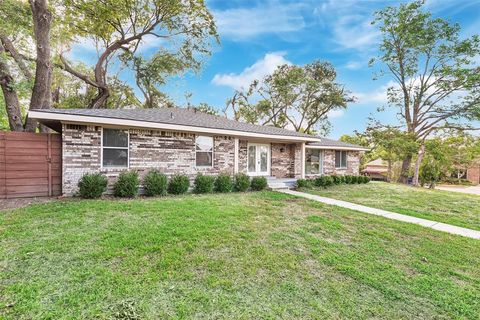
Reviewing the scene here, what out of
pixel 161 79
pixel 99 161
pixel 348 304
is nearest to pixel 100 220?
pixel 99 161

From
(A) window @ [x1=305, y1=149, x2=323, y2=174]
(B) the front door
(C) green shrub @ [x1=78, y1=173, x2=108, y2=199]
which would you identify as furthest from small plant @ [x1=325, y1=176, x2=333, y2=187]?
(C) green shrub @ [x1=78, y1=173, x2=108, y2=199]

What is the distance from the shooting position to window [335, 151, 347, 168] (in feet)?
54.1

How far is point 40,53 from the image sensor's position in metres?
9.82

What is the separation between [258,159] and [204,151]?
390 centimetres

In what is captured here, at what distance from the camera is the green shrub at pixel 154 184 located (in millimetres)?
8109

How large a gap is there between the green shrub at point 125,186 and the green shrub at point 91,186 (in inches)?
16.9

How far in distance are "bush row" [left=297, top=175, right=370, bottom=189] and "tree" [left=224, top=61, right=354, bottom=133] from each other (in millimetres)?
12053

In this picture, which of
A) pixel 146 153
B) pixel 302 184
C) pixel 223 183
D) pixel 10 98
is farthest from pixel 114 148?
pixel 302 184

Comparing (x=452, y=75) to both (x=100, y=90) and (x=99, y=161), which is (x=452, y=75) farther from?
(x=100, y=90)

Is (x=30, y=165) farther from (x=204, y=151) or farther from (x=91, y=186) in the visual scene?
(x=204, y=151)

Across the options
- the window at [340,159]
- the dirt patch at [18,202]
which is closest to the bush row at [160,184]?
the dirt patch at [18,202]

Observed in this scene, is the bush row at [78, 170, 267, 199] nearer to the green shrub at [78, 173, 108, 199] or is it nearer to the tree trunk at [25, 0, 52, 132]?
the green shrub at [78, 173, 108, 199]

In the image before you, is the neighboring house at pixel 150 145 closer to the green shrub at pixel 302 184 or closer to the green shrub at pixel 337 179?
the green shrub at pixel 302 184

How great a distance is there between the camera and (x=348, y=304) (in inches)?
101
